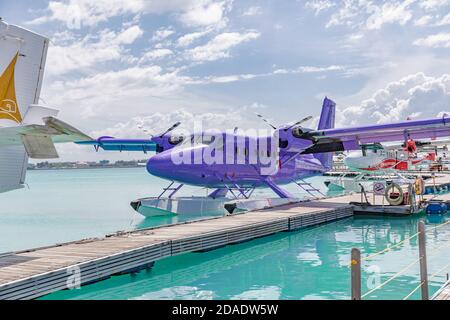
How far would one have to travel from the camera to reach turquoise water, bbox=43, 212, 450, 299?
7230 mm

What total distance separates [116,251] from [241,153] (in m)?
10.7

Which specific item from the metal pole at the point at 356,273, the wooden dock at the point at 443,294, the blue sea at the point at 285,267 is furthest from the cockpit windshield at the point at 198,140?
the metal pole at the point at 356,273

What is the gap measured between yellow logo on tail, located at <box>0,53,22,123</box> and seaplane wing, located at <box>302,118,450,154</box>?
40.7 feet

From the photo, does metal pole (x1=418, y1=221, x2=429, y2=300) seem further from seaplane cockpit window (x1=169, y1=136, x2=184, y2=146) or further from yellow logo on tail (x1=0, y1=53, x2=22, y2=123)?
seaplane cockpit window (x1=169, y1=136, x2=184, y2=146)

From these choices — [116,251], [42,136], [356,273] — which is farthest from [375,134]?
[356,273]

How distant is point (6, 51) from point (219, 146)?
11457 mm

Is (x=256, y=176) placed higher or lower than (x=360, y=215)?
higher

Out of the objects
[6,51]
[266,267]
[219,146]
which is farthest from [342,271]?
[219,146]

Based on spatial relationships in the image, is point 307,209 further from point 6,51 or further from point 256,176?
point 6,51

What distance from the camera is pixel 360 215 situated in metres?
17.0

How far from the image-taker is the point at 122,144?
2198cm

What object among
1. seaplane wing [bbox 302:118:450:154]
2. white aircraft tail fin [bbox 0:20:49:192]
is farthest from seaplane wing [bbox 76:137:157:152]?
white aircraft tail fin [bbox 0:20:49:192]

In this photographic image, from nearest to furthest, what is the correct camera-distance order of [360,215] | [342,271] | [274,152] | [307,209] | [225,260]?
[342,271]
[225,260]
[307,209]
[360,215]
[274,152]

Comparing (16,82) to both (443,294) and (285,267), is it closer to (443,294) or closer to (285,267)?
(285,267)
